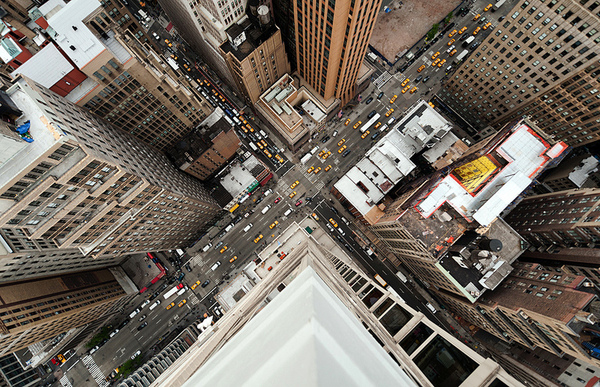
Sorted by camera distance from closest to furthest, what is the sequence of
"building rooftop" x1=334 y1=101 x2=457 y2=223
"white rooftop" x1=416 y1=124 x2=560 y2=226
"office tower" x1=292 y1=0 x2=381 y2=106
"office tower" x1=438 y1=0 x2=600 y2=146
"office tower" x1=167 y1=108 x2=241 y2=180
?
"office tower" x1=438 y1=0 x2=600 y2=146 < "office tower" x1=292 y1=0 x2=381 y2=106 < "white rooftop" x1=416 y1=124 x2=560 y2=226 < "office tower" x1=167 y1=108 x2=241 y2=180 < "building rooftop" x1=334 y1=101 x2=457 y2=223

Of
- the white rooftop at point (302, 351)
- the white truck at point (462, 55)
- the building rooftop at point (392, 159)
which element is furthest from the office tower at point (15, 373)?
the white truck at point (462, 55)

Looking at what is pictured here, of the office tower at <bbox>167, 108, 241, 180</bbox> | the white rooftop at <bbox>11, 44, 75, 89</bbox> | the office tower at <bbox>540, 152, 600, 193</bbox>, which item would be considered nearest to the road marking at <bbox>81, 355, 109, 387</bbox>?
the office tower at <bbox>167, 108, 241, 180</bbox>

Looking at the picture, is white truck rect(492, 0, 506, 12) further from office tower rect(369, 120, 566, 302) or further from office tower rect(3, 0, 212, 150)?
office tower rect(3, 0, 212, 150)

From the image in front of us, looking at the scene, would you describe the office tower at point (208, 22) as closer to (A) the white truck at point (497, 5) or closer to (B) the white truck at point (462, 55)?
(B) the white truck at point (462, 55)

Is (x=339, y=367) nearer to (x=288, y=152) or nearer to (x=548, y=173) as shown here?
(x=288, y=152)

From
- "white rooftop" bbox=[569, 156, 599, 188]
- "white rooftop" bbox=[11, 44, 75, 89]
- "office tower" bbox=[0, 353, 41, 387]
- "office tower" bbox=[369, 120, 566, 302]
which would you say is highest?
"white rooftop" bbox=[11, 44, 75, 89]

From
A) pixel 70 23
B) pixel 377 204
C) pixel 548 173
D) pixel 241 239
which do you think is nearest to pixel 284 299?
pixel 70 23
